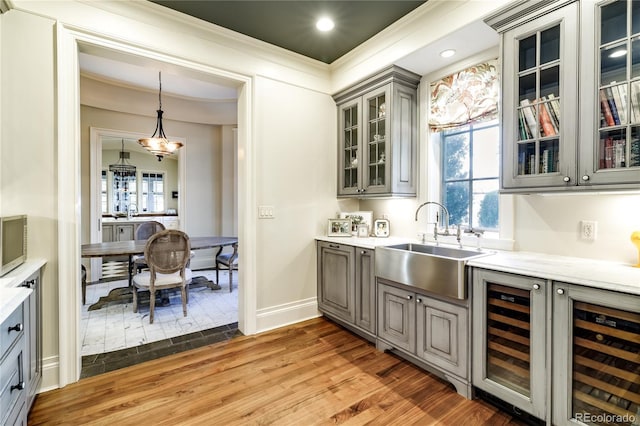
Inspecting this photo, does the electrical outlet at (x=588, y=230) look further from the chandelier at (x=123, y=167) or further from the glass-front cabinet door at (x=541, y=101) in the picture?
the chandelier at (x=123, y=167)

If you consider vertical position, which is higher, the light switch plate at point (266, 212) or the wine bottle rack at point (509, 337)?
the light switch plate at point (266, 212)

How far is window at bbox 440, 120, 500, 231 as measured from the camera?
8.36 feet

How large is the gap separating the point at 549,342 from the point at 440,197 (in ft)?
5.25

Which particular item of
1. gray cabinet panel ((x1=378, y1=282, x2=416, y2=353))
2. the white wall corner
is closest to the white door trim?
the white wall corner

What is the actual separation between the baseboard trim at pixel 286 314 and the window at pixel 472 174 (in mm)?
1754

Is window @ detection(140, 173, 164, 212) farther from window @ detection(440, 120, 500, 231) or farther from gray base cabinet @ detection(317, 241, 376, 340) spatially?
window @ detection(440, 120, 500, 231)

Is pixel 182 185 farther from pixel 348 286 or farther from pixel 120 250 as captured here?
pixel 348 286

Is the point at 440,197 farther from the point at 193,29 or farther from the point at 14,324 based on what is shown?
the point at 14,324

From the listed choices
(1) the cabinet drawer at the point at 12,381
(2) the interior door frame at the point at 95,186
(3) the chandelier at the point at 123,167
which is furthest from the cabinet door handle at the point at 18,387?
(3) the chandelier at the point at 123,167

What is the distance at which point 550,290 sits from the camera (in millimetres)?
1566

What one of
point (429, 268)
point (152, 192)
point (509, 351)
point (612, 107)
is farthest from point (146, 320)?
point (152, 192)

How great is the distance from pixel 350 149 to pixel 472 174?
1.29 meters

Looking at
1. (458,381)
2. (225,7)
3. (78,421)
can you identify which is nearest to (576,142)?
(458,381)

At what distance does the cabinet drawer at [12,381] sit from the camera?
1244 mm
